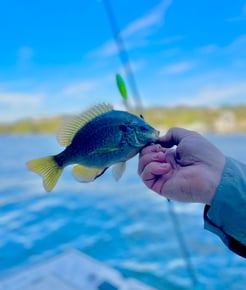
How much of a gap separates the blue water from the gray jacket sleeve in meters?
0.65

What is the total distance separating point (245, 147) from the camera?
14.4 feet

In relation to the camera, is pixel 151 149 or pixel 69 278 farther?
pixel 69 278

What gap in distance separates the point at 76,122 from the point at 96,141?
0.20ft

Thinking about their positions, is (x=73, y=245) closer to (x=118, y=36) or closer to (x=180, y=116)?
(x=180, y=116)

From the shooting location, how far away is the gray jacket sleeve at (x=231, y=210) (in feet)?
2.09

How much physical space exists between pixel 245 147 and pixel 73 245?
9.91 feet

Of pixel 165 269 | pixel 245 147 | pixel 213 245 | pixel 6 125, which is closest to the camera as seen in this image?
pixel 6 125

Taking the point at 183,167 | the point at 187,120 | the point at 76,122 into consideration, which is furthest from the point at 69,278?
the point at 76,122

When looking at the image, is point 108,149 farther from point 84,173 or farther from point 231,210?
point 231,210

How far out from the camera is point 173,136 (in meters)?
0.74

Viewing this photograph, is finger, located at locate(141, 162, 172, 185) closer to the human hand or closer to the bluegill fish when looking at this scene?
the human hand

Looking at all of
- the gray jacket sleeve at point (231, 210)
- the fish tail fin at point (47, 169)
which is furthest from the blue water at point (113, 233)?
the fish tail fin at point (47, 169)

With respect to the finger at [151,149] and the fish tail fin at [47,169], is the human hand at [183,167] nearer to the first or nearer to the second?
the finger at [151,149]

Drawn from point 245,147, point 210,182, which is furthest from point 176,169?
point 245,147
